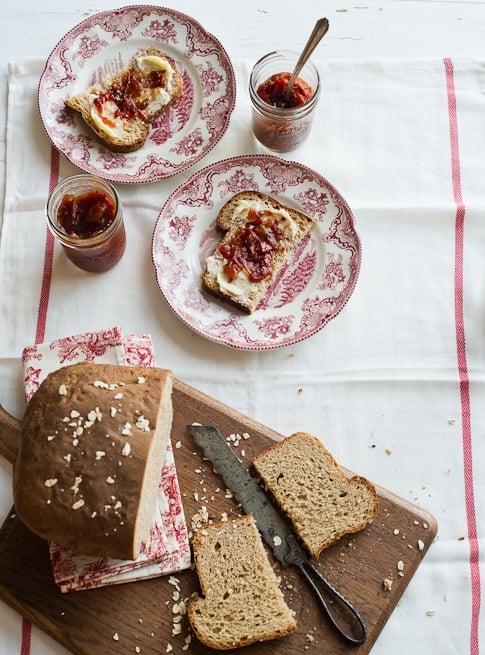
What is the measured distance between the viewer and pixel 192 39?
367 centimetres

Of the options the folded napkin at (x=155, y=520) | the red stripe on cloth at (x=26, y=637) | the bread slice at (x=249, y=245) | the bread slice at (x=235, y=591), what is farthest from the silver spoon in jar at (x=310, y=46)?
the red stripe on cloth at (x=26, y=637)

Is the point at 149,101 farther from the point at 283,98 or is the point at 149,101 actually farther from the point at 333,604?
the point at 333,604

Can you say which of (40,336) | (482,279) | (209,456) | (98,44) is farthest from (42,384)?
(482,279)

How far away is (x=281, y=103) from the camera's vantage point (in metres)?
3.46

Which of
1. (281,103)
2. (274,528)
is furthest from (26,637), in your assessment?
(281,103)

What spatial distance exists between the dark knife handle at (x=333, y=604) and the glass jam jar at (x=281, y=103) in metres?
1.96

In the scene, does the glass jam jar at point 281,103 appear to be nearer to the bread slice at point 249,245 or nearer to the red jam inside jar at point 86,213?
the bread slice at point 249,245

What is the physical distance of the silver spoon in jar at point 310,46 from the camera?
3176 mm

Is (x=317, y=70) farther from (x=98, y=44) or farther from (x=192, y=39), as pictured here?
(x=98, y=44)

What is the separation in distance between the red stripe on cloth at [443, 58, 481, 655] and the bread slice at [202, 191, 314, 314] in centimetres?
81

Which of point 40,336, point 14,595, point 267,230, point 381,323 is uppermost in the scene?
point 267,230

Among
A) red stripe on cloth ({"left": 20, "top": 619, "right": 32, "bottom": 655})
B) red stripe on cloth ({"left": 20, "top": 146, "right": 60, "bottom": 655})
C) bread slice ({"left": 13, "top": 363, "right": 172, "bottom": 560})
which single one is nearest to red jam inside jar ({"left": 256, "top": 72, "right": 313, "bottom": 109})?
red stripe on cloth ({"left": 20, "top": 146, "right": 60, "bottom": 655})

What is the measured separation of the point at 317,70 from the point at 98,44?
1150 mm

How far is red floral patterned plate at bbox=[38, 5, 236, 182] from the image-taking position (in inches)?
138
